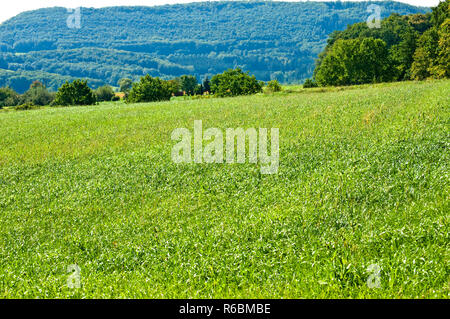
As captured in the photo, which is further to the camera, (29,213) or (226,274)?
(29,213)

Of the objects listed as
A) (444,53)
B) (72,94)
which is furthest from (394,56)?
(72,94)

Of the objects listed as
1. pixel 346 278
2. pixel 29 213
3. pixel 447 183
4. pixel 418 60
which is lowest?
pixel 29 213

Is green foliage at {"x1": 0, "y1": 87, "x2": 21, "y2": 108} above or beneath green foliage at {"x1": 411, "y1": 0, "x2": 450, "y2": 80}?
beneath

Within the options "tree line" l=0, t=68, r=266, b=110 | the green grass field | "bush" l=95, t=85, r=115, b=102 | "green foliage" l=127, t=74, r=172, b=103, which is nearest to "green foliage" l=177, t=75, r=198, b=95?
"tree line" l=0, t=68, r=266, b=110

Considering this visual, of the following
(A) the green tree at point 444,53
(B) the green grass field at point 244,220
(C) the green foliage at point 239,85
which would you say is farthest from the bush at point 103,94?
(B) the green grass field at point 244,220

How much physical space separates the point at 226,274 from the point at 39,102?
128 meters

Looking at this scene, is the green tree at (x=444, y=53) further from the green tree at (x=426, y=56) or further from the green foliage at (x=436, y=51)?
the green tree at (x=426, y=56)

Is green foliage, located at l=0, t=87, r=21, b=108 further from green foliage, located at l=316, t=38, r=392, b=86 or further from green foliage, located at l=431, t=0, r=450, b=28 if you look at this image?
green foliage, located at l=431, t=0, r=450, b=28

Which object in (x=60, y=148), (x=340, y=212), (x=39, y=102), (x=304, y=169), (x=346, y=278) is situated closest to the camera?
(x=346, y=278)

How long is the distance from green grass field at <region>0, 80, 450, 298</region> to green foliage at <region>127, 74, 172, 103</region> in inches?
3088

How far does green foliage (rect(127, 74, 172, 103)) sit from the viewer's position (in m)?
97.1

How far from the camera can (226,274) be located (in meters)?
7.46
